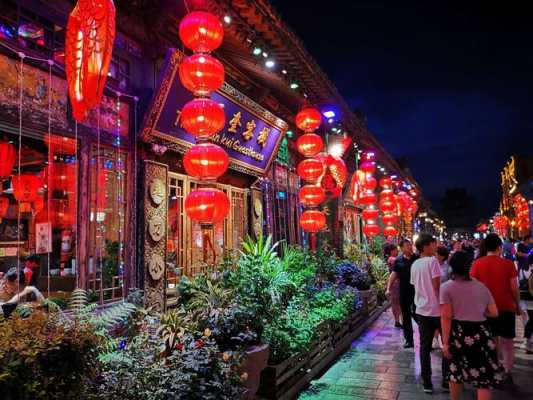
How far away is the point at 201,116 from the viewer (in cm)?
614

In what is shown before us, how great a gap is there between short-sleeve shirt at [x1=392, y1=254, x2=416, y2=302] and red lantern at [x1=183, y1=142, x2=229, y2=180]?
436 cm

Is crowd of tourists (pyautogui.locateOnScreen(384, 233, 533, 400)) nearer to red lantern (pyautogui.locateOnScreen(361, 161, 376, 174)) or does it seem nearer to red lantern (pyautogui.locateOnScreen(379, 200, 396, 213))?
red lantern (pyautogui.locateOnScreen(361, 161, 376, 174))

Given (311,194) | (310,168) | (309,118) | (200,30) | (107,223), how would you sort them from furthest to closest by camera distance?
(311,194)
(310,168)
(309,118)
(107,223)
(200,30)

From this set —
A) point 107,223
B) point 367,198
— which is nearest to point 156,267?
point 107,223

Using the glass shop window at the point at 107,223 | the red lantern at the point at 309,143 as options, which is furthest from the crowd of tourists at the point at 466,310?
the glass shop window at the point at 107,223

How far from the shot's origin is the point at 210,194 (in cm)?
629

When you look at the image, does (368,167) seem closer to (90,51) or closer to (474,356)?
(474,356)

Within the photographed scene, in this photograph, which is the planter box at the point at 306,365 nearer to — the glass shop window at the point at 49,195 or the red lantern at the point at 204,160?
the red lantern at the point at 204,160

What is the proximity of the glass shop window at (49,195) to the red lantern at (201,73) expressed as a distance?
1.93 meters

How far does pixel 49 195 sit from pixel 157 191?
177 cm

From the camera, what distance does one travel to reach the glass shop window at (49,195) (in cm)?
573

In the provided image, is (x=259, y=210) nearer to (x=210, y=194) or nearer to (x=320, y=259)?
(x=320, y=259)

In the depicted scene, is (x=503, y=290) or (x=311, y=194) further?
(x=311, y=194)

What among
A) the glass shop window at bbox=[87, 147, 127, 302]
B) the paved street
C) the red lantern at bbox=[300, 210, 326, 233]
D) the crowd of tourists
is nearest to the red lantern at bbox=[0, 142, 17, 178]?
the glass shop window at bbox=[87, 147, 127, 302]
